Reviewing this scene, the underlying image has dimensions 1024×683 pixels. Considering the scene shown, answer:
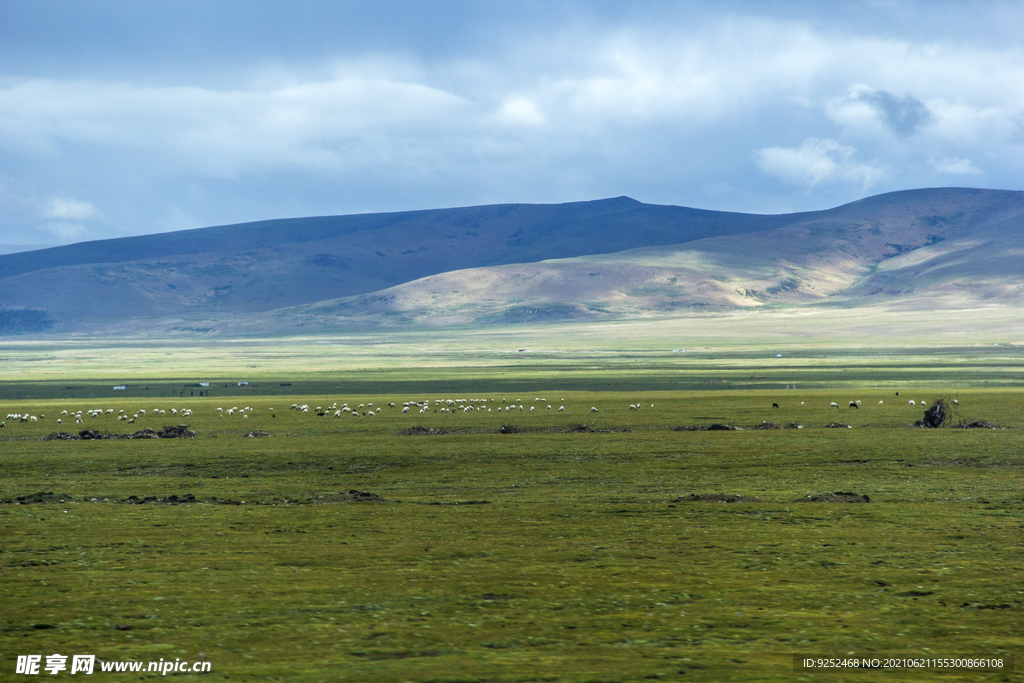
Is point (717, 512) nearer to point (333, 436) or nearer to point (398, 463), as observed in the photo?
point (398, 463)

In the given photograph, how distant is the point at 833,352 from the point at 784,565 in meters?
119

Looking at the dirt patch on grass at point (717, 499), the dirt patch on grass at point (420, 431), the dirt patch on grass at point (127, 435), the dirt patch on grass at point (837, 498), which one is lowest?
the dirt patch on grass at point (837, 498)

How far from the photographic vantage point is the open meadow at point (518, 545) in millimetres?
11930

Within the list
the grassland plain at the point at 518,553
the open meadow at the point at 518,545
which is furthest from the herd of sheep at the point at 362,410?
the grassland plain at the point at 518,553

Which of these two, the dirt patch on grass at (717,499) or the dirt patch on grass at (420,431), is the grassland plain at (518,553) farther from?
the dirt patch on grass at (420,431)

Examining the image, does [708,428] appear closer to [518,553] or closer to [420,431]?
[420,431]

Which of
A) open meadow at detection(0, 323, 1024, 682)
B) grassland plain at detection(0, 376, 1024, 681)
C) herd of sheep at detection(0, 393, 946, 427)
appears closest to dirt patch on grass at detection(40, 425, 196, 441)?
open meadow at detection(0, 323, 1024, 682)

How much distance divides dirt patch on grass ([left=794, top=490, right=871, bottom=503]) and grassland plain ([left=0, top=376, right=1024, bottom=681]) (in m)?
0.18

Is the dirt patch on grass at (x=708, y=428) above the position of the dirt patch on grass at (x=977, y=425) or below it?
above

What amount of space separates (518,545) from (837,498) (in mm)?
9624

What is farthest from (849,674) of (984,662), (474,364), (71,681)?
(474,364)

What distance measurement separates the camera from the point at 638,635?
12445 mm

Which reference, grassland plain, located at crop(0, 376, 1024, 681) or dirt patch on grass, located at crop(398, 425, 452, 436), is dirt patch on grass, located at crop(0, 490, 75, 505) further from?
dirt patch on grass, located at crop(398, 425, 452, 436)

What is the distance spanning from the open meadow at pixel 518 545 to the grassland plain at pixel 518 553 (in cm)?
7
